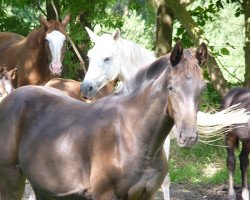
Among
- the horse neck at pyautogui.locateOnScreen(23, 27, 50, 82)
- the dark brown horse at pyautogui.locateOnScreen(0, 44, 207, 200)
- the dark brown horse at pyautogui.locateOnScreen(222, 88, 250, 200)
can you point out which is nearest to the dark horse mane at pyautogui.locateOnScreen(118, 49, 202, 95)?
the dark brown horse at pyautogui.locateOnScreen(0, 44, 207, 200)

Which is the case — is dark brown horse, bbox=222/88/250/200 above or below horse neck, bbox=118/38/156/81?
below

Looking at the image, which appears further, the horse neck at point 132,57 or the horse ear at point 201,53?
the horse neck at point 132,57

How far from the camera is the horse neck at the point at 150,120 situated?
4152 mm

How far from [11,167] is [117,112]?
3.43ft

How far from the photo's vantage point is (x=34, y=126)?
4.86 metres

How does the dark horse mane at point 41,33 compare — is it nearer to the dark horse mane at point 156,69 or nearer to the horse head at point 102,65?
the horse head at point 102,65

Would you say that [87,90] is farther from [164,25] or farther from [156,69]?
[164,25]

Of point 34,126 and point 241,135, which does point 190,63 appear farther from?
point 241,135

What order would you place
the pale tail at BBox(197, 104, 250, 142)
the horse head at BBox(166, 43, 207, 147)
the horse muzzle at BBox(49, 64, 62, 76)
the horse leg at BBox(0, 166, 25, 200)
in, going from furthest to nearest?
1. the horse muzzle at BBox(49, 64, 62, 76)
2. the horse leg at BBox(0, 166, 25, 200)
3. the pale tail at BBox(197, 104, 250, 142)
4. the horse head at BBox(166, 43, 207, 147)

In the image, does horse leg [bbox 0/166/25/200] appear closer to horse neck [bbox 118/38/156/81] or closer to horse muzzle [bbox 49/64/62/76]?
horse neck [bbox 118/38/156/81]

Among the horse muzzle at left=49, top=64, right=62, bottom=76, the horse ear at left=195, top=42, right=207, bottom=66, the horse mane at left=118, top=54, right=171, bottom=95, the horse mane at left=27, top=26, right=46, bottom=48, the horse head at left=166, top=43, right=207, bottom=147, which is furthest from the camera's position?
the horse mane at left=27, top=26, right=46, bottom=48

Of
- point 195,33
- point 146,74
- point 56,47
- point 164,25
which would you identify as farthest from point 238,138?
point 146,74

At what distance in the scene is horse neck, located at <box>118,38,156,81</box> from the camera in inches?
264

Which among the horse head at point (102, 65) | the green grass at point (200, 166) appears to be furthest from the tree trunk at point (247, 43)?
the horse head at point (102, 65)
